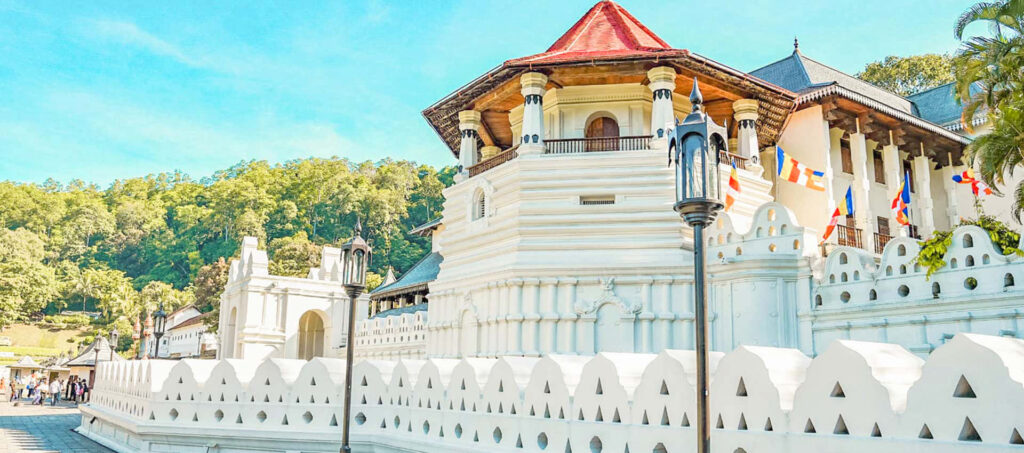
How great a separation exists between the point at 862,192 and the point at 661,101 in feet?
29.6

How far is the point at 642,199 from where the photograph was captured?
19266 millimetres

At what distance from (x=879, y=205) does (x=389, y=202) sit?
58.3 m

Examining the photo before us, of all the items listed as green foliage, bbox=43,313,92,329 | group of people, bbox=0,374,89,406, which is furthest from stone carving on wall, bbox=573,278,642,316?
green foliage, bbox=43,313,92,329

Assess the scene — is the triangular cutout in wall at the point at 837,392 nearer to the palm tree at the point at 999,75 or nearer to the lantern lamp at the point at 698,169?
the lantern lamp at the point at 698,169

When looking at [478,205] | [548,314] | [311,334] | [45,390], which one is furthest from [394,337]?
[45,390]

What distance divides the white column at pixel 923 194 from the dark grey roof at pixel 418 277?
68.0ft

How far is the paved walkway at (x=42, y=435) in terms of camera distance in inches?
616

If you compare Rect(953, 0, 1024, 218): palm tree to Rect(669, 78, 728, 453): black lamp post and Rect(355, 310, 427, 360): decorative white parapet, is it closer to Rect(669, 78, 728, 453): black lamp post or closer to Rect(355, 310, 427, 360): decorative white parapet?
Rect(669, 78, 728, 453): black lamp post

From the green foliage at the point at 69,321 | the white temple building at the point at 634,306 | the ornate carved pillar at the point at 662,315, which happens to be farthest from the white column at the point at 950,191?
the green foliage at the point at 69,321

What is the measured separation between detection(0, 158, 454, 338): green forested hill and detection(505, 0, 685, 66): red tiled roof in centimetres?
4201

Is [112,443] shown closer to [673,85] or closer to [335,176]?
[673,85]

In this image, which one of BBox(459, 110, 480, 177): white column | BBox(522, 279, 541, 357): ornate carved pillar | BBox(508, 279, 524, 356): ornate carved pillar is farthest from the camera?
BBox(459, 110, 480, 177): white column

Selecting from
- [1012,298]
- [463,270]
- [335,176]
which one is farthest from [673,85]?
[335,176]

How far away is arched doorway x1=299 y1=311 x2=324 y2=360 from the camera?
34.9 m
